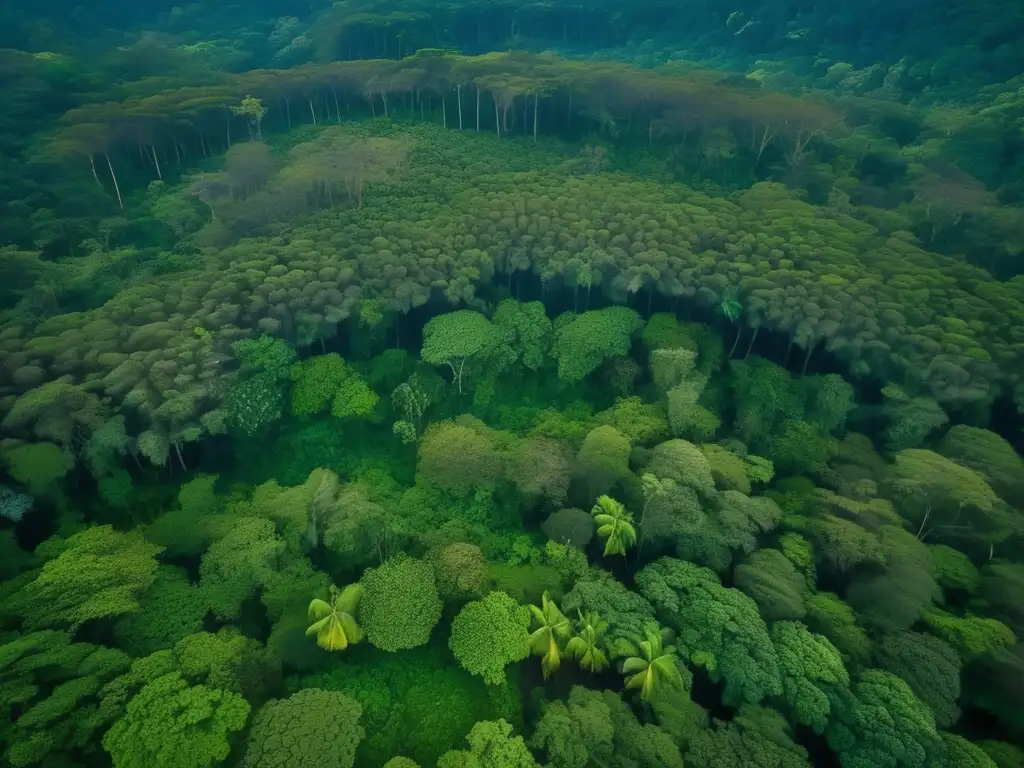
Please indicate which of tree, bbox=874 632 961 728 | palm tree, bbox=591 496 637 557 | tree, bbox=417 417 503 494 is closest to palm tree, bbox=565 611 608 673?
palm tree, bbox=591 496 637 557

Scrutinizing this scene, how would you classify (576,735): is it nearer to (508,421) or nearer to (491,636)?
(491,636)

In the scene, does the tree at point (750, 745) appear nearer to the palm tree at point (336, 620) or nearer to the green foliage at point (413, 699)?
the green foliage at point (413, 699)

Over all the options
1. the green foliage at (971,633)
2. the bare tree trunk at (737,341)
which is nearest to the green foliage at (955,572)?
the green foliage at (971,633)

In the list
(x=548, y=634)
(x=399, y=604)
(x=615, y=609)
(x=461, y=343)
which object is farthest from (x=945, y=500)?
(x=461, y=343)

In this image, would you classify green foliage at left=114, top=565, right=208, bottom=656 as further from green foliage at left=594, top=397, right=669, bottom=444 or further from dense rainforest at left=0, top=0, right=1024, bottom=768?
green foliage at left=594, top=397, right=669, bottom=444

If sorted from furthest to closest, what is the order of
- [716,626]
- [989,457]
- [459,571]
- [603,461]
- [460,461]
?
1. [460,461]
2. [603,461]
3. [989,457]
4. [459,571]
5. [716,626]

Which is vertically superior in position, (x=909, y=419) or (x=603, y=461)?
(x=909, y=419)

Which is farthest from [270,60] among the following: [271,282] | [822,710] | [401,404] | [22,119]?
[822,710]
